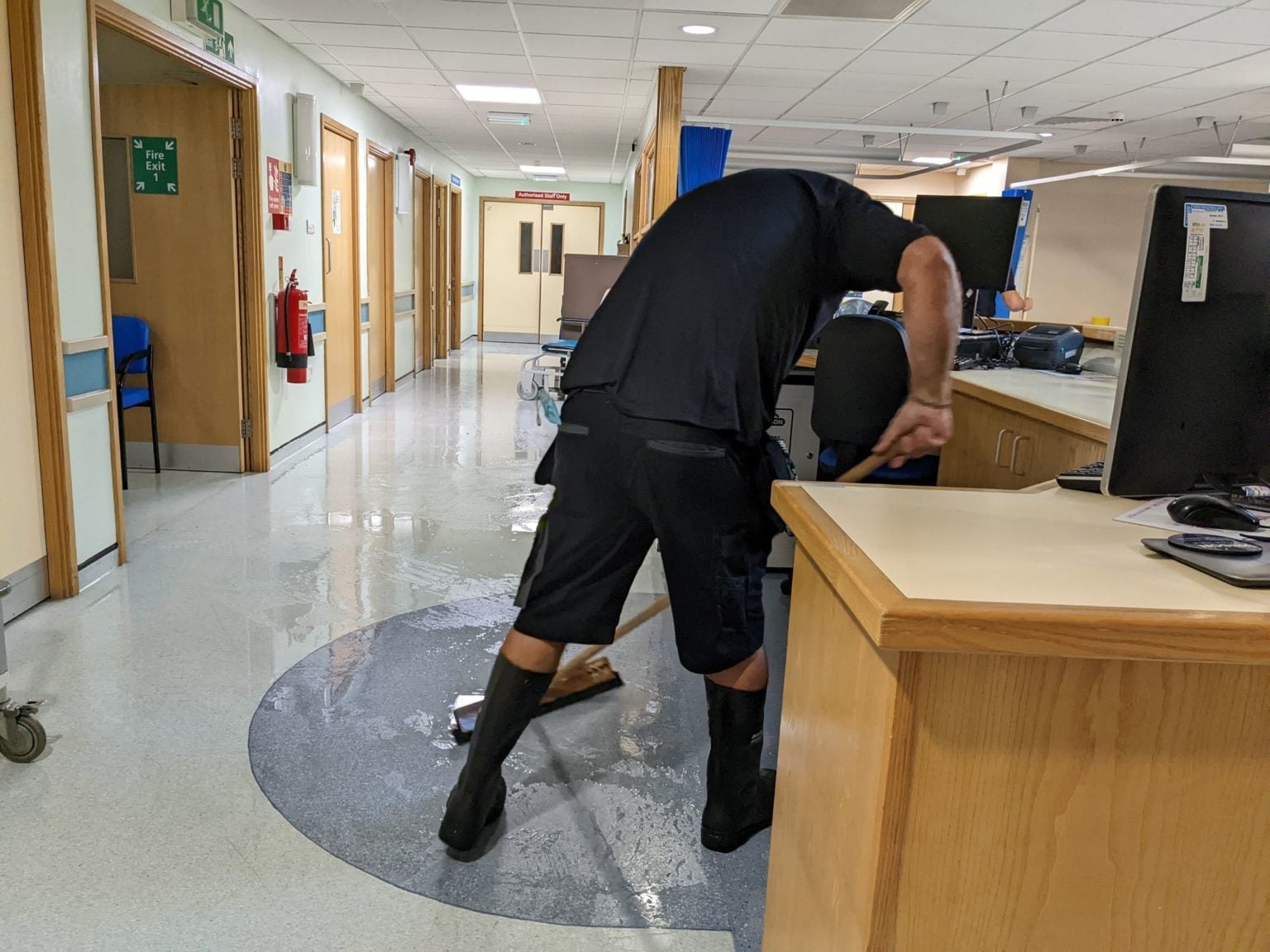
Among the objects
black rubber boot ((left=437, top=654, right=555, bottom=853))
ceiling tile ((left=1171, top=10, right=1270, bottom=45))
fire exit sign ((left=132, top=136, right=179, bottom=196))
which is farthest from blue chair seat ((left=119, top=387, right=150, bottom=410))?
ceiling tile ((left=1171, top=10, right=1270, bottom=45))

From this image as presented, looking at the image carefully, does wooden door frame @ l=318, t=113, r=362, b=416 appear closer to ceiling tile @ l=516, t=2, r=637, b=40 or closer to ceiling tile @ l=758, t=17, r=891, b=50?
ceiling tile @ l=516, t=2, r=637, b=40

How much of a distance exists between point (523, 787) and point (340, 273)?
18.1 feet

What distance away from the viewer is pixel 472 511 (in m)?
4.63

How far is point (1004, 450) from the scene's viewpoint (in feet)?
8.59

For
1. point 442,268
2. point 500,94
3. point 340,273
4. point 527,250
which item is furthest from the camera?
point 527,250

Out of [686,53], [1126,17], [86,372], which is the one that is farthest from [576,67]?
[86,372]

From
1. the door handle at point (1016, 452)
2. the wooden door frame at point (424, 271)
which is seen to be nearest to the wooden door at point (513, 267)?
the wooden door frame at point (424, 271)

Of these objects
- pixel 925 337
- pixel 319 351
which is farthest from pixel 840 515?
pixel 319 351

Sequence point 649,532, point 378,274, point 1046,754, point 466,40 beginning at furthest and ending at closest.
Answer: point 378,274, point 466,40, point 649,532, point 1046,754

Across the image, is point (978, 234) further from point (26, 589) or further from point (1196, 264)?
point (26, 589)

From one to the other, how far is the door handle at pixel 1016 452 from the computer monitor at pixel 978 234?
4.46ft

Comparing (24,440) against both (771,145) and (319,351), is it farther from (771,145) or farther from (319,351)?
(771,145)

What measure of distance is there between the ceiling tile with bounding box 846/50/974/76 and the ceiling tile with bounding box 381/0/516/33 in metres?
2.22

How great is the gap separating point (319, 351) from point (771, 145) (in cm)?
607
